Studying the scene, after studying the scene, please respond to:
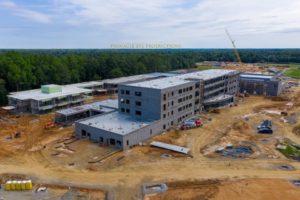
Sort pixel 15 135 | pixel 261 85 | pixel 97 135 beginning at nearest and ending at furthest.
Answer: pixel 97 135
pixel 15 135
pixel 261 85

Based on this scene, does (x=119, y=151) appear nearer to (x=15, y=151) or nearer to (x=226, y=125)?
(x=15, y=151)

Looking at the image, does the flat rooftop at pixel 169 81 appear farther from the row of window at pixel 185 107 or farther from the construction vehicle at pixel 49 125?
the construction vehicle at pixel 49 125

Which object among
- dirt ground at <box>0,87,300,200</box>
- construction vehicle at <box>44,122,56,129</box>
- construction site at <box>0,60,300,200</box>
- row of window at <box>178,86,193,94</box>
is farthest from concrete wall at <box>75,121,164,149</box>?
row of window at <box>178,86,193,94</box>

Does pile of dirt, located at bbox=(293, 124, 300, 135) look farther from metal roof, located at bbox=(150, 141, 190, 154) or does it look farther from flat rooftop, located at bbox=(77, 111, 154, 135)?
flat rooftop, located at bbox=(77, 111, 154, 135)

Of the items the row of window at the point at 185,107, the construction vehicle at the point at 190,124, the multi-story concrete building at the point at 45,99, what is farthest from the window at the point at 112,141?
the multi-story concrete building at the point at 45,99

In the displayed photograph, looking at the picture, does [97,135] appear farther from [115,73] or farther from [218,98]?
[115,73]

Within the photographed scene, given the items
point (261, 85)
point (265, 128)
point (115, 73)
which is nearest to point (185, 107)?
point (265, 128)

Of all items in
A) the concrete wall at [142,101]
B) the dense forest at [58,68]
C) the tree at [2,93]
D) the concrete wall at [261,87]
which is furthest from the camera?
the concrete wall at [261,87]
